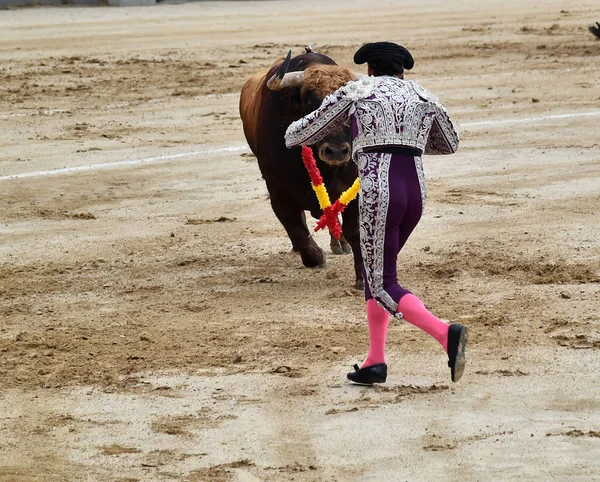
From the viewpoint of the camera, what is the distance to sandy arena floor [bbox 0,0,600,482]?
5.70 m

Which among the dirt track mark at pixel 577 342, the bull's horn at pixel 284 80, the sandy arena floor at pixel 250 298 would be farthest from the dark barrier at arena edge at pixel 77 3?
the dirt track mark at pixel 577 342

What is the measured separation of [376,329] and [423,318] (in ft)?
1.51

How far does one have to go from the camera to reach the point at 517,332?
7.33 m

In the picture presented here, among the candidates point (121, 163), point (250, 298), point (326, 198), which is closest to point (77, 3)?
point (121, 163)

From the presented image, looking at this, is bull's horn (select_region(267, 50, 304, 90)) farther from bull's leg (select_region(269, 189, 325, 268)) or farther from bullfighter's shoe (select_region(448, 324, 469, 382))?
bullfighter's shoe (select_region(448, 324, 469, 382))

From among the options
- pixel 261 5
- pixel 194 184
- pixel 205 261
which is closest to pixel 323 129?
pixel 205 261

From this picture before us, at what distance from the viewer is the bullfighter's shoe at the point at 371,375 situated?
21.0 feet

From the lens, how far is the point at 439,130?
6199 mm

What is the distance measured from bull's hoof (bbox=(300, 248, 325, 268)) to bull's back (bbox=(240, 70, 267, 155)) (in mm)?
916

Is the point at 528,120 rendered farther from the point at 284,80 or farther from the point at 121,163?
the point at 284,80

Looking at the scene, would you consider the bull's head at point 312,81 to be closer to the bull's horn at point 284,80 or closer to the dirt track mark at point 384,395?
the bull's horn at point 284,80

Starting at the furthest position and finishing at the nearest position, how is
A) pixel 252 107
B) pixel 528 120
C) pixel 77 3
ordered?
1. pixel 77 3
2. pixel 528 120
3. pixel 252 107

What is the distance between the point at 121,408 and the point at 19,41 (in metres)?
13.8

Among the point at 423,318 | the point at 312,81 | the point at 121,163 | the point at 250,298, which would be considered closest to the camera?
the point at 423,318
